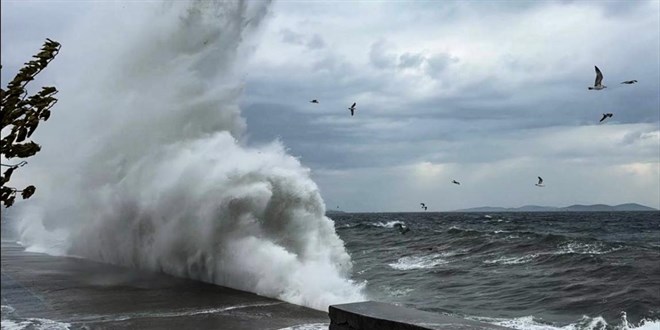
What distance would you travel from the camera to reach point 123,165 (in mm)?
20438

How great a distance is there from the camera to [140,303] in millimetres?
11422

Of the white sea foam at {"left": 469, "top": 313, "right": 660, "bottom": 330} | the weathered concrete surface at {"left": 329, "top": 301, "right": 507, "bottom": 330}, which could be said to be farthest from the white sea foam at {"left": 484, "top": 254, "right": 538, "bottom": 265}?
the weathered concrete surface at {"left": 329, "top": 301, "right": 507, "bottom": 330}

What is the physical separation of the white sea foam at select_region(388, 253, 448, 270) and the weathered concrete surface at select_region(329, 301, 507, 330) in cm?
1433

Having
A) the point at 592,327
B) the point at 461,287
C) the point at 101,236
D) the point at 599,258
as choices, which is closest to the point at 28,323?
the point at 592,327

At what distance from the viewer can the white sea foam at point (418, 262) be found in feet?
67.9

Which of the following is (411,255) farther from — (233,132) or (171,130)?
(171,130)

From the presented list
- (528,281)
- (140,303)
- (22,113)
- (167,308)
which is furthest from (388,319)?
(528,281)

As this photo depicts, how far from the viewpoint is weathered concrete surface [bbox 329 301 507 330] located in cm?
522

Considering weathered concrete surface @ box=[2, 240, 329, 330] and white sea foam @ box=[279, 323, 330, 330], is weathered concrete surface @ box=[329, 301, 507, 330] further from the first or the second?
weathered concrete surface @ box=[2, 240, 329, 330]

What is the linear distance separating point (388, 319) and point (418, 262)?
17.0 meters

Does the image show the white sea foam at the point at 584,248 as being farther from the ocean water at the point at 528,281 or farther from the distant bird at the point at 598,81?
the distant bird at the point at 598,81

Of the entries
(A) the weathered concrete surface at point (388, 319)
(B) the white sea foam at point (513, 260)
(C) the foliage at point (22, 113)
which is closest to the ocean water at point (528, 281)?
(B) the white sea foam at point (513, 260)

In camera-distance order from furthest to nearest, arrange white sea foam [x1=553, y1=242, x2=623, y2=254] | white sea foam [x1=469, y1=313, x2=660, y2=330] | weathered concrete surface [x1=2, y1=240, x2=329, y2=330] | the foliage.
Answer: white sea foam [x1=553, y1=242, x2=623, y2=254] → white sea foam [x1=469, y1=313, x2=660, y2=330] → weathered concrete surface [x1=2, y1=240, x2=329, y2=330] → the foliage

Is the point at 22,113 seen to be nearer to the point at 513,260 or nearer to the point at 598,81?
the point at 598,81
